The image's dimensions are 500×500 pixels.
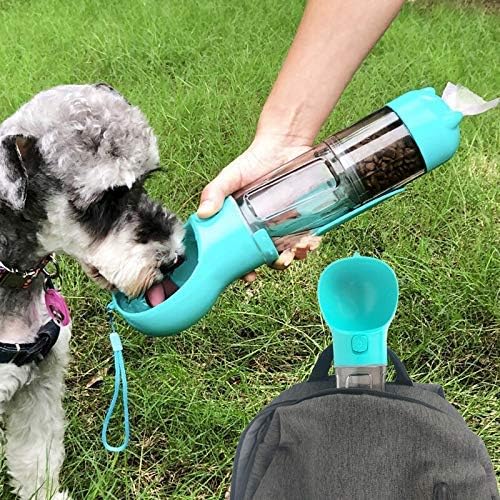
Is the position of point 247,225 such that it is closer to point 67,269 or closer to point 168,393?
point 168,393

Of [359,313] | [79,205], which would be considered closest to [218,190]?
[79,205]

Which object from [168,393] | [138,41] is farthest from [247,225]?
[138,41]

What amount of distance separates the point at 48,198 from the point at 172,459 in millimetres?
921

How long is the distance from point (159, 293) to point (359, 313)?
51 cm

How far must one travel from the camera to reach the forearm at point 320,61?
200 centimetres

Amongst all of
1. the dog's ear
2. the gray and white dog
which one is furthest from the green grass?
the dog's ear

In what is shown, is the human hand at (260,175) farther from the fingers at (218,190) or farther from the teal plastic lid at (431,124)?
the teal plastic lid at (431,124)

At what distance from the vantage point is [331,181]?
187 cm

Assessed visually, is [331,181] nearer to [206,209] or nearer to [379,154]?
[379,154]

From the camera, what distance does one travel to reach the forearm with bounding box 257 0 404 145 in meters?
2.00

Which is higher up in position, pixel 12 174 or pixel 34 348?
pixel 12 174

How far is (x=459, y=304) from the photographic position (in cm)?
252

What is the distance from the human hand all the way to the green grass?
22.5 inches

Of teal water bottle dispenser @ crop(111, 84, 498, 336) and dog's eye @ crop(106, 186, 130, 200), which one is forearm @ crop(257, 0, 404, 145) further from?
dog's eye @ crop(106, 186, 130, 200)
